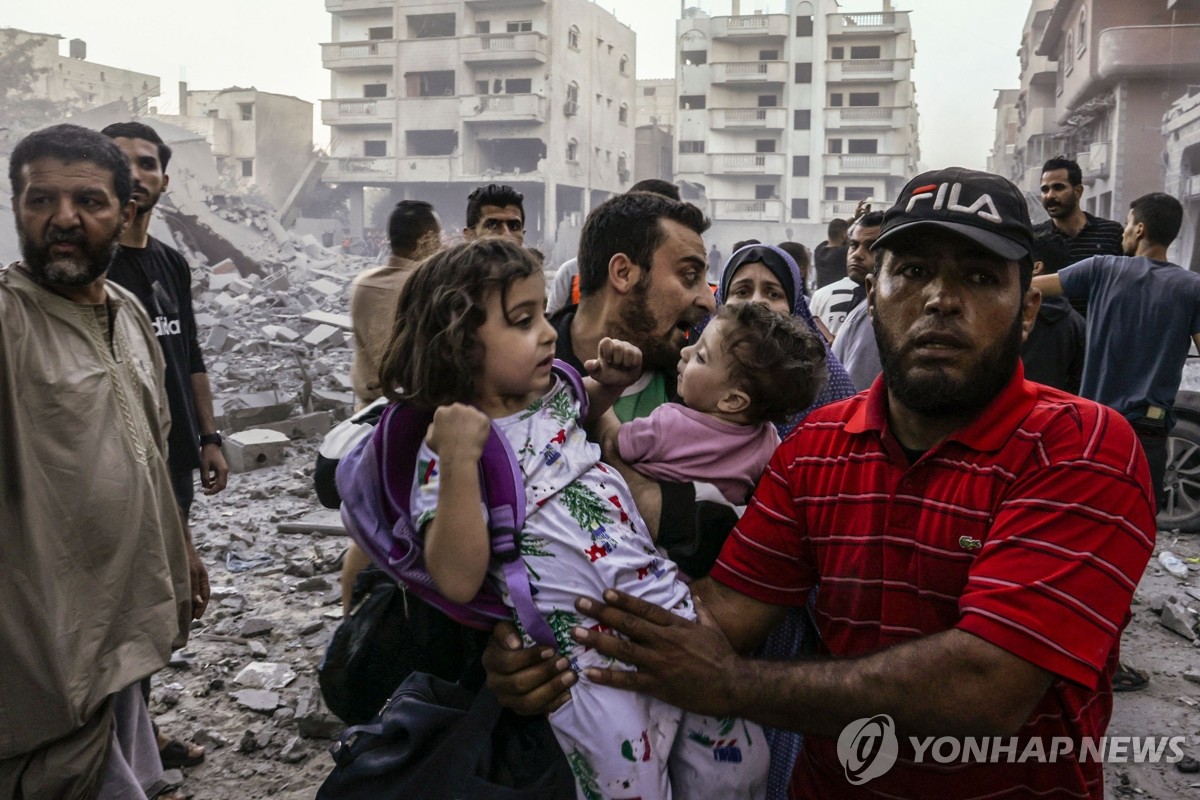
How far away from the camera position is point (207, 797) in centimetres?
368

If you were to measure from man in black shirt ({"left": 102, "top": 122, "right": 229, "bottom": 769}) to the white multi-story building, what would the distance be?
151 ft

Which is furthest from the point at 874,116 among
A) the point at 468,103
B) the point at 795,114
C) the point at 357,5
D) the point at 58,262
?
the point at 58,262

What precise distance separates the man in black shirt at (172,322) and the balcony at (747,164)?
47.2m

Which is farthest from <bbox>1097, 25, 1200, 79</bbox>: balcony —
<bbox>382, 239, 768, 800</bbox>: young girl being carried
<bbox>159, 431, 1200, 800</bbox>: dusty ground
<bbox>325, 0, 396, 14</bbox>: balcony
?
<bbox>325, 0, 396, 14</bbox>: balcony

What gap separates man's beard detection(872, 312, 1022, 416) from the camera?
70.2 inches

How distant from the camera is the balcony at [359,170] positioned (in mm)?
45812

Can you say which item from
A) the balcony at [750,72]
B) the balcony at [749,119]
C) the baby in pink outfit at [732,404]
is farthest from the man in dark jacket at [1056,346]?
the balcony at [750,72]

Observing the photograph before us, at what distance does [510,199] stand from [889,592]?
455cm

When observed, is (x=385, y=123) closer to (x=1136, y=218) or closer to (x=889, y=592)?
(x=1136, y=218)

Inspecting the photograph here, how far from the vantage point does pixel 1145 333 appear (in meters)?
5.35

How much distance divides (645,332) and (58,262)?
6.21ft

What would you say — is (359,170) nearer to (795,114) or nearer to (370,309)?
(795,114)

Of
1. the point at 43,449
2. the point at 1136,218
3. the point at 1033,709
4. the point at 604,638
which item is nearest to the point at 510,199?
the point at 43,449

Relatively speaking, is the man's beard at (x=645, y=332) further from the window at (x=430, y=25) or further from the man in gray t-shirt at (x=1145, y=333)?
the window at (x=430, y=25)
